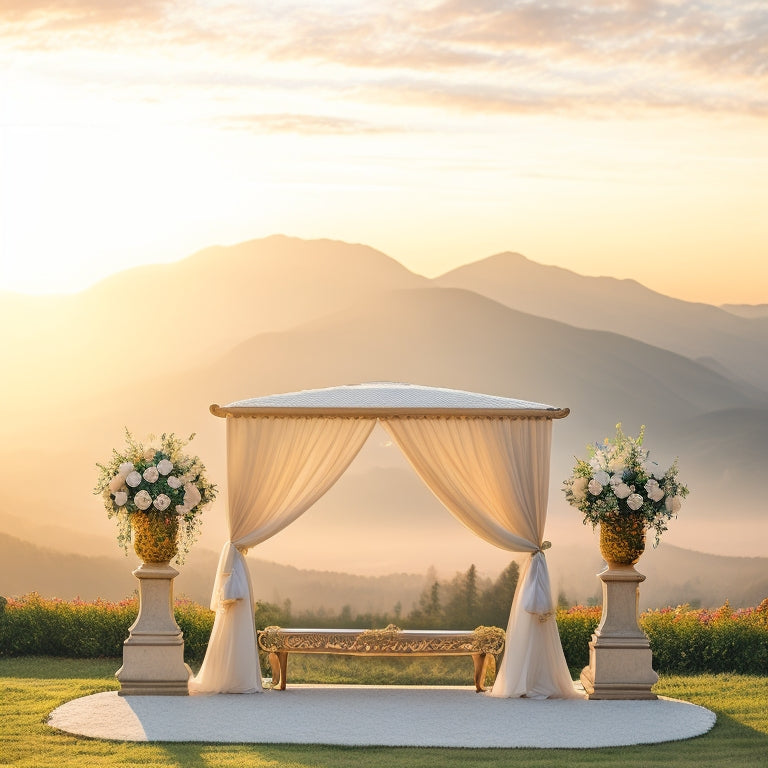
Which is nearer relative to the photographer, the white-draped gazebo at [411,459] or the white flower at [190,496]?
the white flower at [190,496]

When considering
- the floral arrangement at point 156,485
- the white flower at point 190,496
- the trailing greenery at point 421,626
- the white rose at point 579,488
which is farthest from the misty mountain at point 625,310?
the white flower at point 190,496

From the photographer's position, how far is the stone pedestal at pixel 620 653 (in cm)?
1017

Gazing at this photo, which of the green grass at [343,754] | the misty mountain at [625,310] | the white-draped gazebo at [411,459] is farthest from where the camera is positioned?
the misty mountain at [625,310]

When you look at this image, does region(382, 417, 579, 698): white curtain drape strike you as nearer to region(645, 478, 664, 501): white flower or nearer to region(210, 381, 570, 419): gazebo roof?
region(210, 381, 570, 419): gazebo roof

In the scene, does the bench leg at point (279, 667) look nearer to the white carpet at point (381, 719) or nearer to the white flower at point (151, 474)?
the white carpet at point (381, 719)

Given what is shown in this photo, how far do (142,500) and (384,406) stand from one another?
2.11 metres

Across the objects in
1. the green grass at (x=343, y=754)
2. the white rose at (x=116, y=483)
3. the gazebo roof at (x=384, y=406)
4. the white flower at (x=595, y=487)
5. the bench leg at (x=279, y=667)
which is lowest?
the green grass at (x=343, y=754)

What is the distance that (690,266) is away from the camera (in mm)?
24594

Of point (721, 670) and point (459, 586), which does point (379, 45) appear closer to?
point (459, 586)

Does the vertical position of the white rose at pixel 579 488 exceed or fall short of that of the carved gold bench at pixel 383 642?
it exceeds it

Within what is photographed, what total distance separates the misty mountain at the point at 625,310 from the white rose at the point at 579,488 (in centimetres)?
1942

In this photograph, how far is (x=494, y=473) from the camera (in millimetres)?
10453

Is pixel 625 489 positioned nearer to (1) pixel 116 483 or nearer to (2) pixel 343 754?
(2) pixel 343 754

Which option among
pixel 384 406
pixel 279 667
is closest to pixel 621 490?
pixel 384 406
